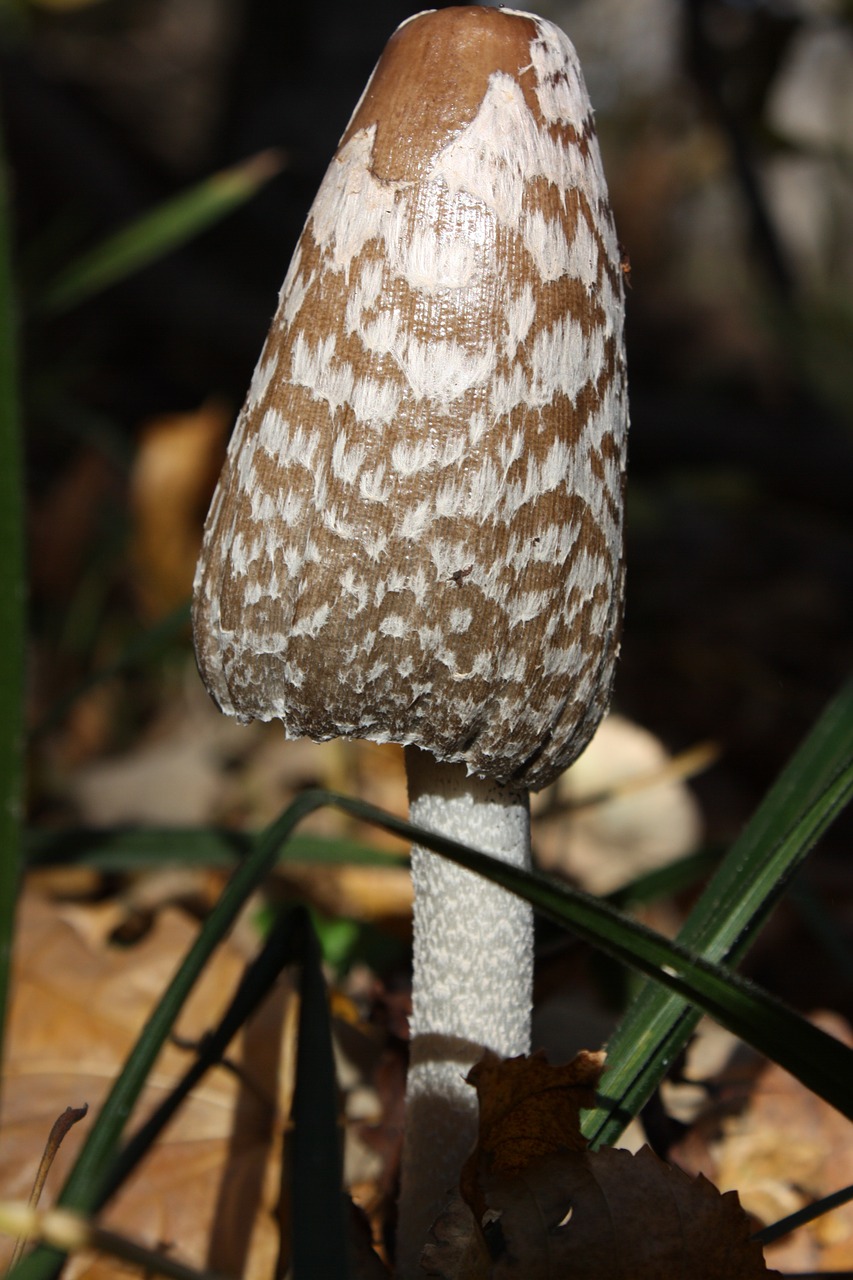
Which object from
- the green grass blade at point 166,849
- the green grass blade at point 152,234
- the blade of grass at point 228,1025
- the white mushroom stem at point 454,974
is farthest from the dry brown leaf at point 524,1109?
the green grass blade at point 152,234

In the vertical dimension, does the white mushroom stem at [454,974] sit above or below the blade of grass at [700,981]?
below

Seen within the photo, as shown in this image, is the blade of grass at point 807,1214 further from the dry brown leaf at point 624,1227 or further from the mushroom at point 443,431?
the mushroom at point 443,431

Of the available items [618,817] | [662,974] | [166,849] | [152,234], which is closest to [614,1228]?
[662,974]

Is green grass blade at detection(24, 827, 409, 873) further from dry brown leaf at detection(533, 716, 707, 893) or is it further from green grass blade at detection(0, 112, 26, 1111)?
dry brown leaf at detection(533, 716, 707, 893)

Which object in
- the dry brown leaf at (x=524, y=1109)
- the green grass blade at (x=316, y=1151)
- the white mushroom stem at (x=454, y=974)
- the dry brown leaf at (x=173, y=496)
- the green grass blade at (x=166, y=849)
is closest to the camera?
the green grass blade at (x=316, y=1151)

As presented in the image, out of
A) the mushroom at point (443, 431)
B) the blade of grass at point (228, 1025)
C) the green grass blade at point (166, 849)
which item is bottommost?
the green grass blade at point (166, 849)

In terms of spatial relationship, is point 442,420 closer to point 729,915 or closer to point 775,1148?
point 729,915
